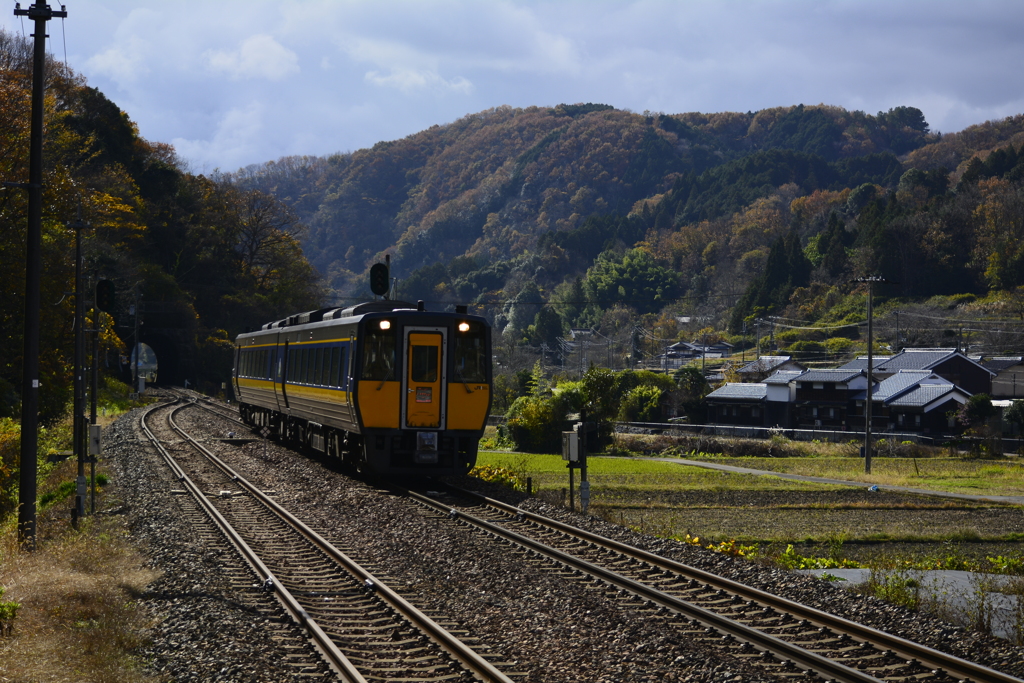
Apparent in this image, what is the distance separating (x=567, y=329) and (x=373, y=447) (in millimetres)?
115106

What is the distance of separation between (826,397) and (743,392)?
524 cm

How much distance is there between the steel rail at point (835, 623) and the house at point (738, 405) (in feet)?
168

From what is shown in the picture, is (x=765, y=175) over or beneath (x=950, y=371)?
over

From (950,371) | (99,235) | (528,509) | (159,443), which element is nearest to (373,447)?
(528,509)

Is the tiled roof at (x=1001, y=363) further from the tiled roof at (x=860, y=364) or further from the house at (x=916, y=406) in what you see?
the house at (x=916, y=406)

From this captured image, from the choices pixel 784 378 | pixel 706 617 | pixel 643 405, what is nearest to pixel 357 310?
pixel 706 617

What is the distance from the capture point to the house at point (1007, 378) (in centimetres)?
6500

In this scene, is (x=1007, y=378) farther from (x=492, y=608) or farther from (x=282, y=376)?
(x=492, y=608)

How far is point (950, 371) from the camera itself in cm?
6397

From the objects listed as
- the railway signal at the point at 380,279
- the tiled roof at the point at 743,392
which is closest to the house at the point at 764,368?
the tiled roof at the point at 743,392

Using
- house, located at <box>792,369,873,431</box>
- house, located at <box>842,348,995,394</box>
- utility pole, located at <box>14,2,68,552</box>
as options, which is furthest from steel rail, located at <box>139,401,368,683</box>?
house, located at <box>842,348,995,394</box>

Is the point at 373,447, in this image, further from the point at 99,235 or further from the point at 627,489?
the point at 99,235

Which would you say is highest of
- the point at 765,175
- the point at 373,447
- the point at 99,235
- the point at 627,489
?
the point at 765,175

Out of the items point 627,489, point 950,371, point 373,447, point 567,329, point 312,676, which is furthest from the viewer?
point 567,329
